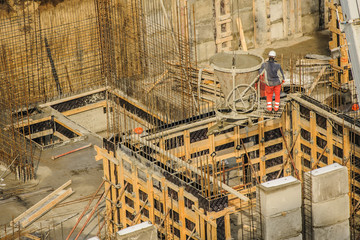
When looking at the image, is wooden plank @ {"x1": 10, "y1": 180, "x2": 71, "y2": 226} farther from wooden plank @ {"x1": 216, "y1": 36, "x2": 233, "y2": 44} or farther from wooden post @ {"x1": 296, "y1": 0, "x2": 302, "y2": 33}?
wooden post @ {"x1": 296, "y1": 0, "x2": 302, "y2": 33}

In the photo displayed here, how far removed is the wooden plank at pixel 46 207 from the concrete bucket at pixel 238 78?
19.0ft

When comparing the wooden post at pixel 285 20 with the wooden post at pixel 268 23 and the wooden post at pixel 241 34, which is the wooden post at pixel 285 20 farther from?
the wooden post at pixel 241 34

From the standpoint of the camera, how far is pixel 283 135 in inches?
1247

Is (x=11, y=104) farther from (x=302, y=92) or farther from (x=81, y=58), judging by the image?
(x=302, y=92)

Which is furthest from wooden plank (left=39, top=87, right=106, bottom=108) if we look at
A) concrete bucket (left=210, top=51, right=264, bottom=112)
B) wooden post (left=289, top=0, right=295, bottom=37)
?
wooden post (left=289, top=0, right=295, bottom=37)

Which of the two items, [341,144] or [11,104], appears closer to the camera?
[341,144]

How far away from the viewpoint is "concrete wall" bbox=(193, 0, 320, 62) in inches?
1588

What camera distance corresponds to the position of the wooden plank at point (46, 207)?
2961 cm

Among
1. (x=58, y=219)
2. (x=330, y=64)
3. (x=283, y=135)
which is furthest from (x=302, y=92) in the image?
(x=58, y=219)

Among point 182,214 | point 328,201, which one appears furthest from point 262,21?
point 328,201

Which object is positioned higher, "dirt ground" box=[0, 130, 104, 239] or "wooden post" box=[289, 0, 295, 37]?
"wooden post" box=[289, 0, 295, 37]

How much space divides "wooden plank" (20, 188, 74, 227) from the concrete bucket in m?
5.78

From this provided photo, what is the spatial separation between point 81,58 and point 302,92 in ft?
31.6

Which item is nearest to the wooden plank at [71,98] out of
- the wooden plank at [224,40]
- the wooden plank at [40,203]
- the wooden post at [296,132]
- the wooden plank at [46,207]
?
the wooden plank at [40,203]
